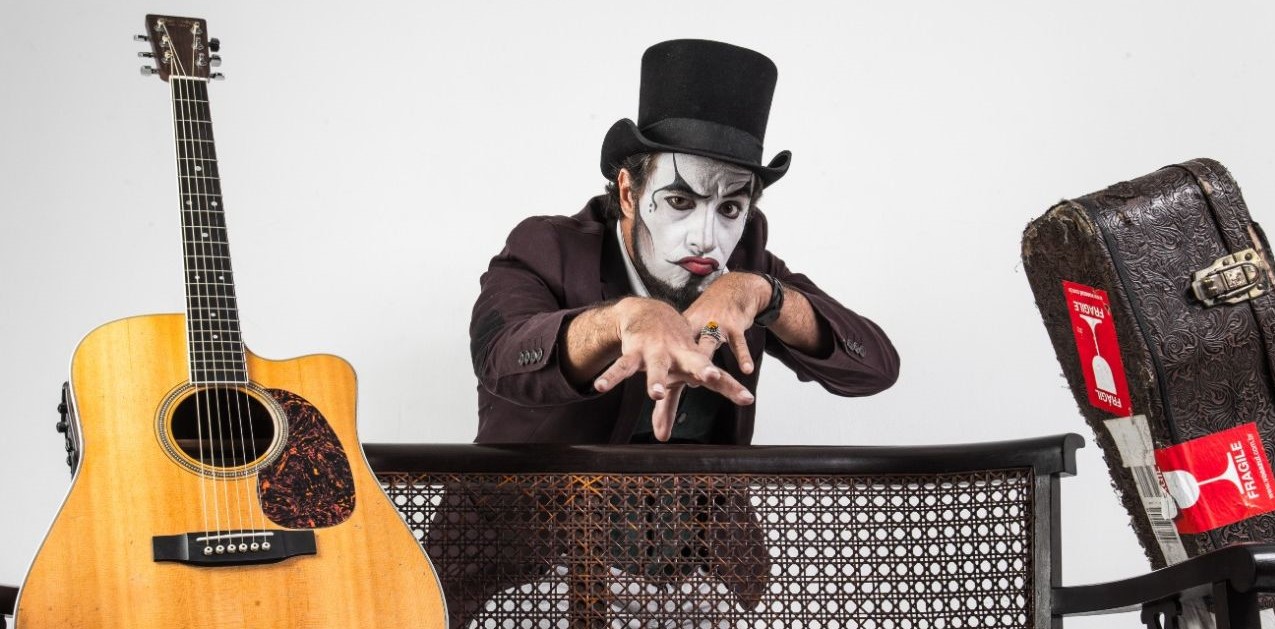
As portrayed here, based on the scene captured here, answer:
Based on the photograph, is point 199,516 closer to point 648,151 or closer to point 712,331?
point 712,331

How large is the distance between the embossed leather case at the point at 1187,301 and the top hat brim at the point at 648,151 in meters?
0.51

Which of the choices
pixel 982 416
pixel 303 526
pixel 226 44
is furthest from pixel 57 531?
pixel 982 416

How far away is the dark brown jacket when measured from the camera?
5.86 feet

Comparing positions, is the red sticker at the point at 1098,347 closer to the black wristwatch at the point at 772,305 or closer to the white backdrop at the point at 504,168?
the black wristwatch at the point at 772,305

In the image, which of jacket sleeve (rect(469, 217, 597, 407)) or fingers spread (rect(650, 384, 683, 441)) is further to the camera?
jacket sleeve (rect(469, 217, 597, 407))

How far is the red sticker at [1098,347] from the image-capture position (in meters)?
1.47

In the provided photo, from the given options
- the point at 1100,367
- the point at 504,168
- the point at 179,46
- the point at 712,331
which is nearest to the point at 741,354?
the point at 712,331

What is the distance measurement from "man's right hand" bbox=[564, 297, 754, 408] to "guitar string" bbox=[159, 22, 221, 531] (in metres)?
0.40

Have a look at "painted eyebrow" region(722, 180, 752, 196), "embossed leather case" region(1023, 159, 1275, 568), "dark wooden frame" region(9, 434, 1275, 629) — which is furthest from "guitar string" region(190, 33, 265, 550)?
"embossed leather case" region(1023, 159, 1275, 568)

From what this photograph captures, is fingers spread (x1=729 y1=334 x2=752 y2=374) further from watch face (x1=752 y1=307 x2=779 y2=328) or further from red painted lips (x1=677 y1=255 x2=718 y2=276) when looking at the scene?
red painted lips (x1=677 y1=255 x2=718 y2=276)

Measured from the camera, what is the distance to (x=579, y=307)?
1.77 meters

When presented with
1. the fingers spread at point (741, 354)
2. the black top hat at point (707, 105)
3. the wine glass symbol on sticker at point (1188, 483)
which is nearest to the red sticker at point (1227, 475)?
the wine glass symbol on sticker at point (1188, 483)

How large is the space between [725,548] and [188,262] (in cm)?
74

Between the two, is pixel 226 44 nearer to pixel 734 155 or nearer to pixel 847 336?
pixel 734 155
